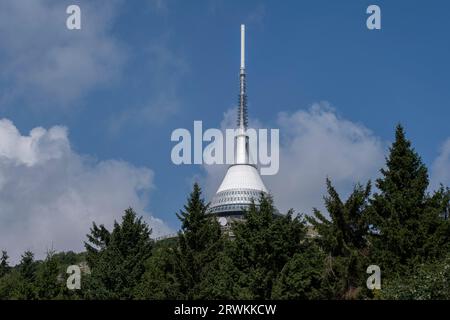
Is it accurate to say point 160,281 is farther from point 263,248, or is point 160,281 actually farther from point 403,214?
point 403,214

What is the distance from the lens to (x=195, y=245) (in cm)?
3900

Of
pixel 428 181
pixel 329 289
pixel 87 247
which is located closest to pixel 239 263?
pixel 329 289

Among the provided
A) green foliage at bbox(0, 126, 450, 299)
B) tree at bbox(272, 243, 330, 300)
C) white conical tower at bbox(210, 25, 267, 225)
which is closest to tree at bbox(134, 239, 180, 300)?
green foliage at bbox(0, 126, 450, 299)

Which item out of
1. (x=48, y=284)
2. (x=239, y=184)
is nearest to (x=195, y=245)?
(x=48, y=284)

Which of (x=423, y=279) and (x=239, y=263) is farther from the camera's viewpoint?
(x=239, y=263)

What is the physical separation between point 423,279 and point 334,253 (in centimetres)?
747

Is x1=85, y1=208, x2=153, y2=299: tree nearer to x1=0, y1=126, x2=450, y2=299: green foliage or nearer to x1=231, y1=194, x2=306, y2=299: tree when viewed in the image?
x1=0, y1=126, x2=450, y2=299: green foliage

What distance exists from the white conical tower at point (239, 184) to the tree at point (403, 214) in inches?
2823

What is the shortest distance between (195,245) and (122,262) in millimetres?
5658

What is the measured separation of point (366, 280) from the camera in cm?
3161
